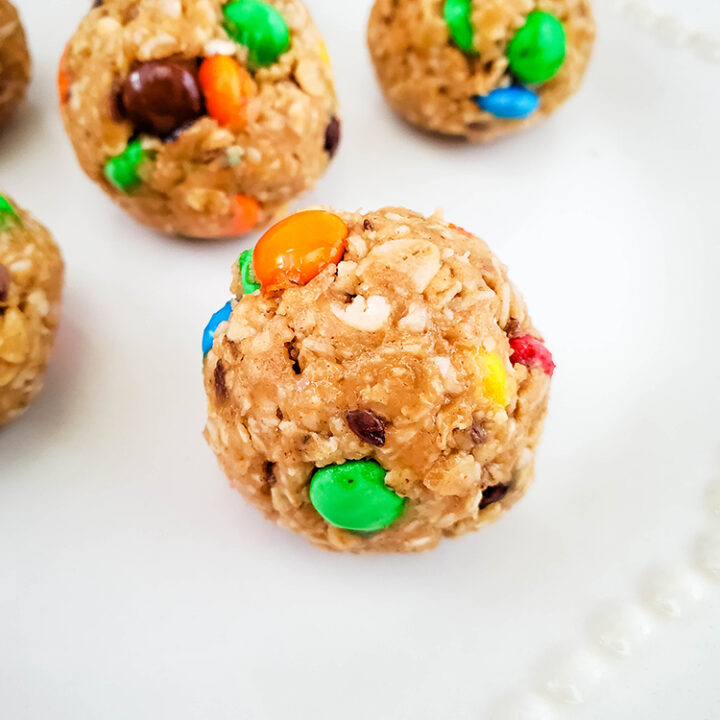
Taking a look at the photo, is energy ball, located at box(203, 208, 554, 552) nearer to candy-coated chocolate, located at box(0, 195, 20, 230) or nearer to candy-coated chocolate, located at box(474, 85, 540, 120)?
candy-coated chocolate, located at box(0, 195, 20, 230)

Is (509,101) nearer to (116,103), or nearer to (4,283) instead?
(116,103)

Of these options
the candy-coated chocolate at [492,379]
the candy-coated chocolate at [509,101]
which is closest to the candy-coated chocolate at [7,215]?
the candy-coated chocolate at [492,379]

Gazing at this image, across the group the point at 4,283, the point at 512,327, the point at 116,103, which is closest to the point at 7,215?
the point at 4,283

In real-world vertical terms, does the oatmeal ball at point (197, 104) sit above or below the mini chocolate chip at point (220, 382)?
above

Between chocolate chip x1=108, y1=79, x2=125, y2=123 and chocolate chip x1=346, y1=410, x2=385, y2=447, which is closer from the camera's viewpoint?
chocolate chip x1=346, y1=410, x2=385, y2=447

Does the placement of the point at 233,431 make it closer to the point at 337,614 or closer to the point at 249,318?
the point at 249,318

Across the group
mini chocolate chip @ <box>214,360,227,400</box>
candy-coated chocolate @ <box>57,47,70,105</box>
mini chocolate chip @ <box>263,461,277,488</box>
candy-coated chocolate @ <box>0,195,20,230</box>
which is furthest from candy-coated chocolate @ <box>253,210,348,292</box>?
candy-coated chocolate @ <box>57,47,70,105</box>

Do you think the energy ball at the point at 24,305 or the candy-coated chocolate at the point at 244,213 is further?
the candy-coated chocolate at the point at 244,213

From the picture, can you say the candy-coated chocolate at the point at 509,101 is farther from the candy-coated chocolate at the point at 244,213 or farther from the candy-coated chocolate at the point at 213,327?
the candy-coated chocolate at the point at 213,327
